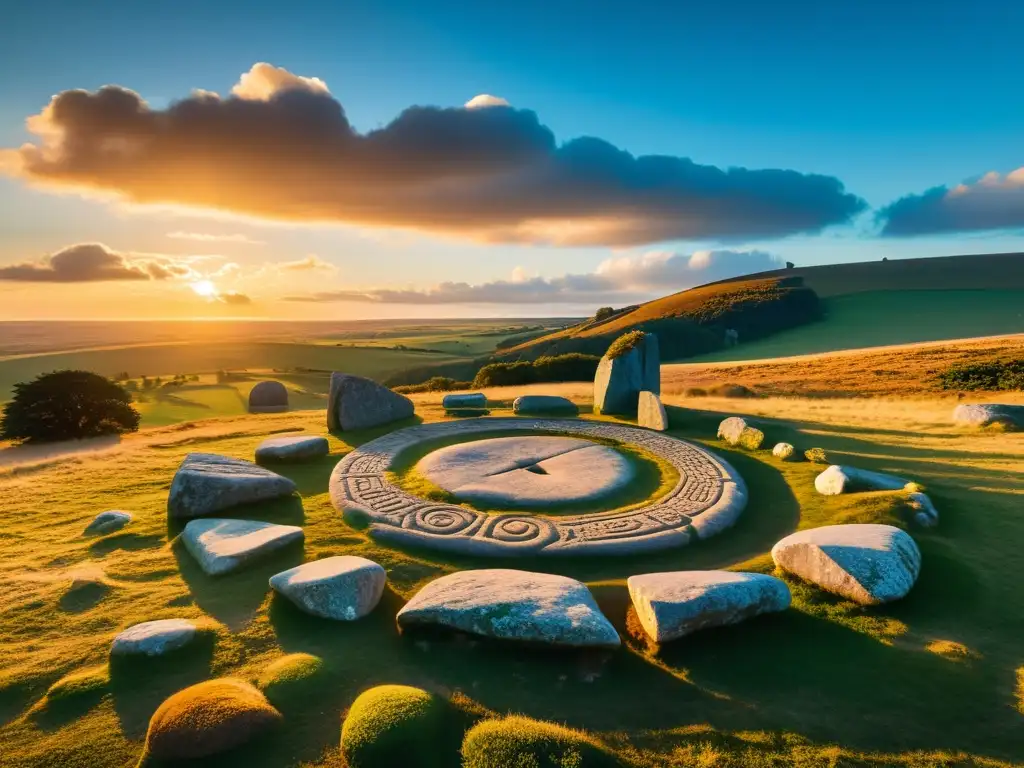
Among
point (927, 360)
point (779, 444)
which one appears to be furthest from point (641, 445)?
point (927, 360)

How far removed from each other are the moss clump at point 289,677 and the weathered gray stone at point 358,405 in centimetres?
1148

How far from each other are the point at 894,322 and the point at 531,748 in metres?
74.6

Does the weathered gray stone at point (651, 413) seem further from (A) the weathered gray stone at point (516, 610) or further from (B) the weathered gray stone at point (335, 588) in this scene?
(B) the weathered gray stone at point (335, 588)

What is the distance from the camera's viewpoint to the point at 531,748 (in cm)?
454

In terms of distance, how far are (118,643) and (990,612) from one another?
10.3 meters

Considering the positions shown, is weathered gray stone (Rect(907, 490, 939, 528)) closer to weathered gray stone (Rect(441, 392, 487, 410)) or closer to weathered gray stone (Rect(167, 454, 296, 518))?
weathered gray stone (Rect(167, 454, 296, 518))

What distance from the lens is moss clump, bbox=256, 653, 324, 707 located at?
536 cm

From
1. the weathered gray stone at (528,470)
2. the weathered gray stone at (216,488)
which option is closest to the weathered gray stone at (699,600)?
the weathered gray stone at (528,470)

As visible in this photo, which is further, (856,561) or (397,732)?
(856,561)

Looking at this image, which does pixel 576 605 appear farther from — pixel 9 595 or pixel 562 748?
pixel 9 595

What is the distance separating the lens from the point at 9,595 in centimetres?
745

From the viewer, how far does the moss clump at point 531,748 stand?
4.45 meters

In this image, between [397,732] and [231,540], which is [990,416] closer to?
[397,732]

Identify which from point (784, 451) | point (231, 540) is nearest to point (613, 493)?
point (784, 451)
